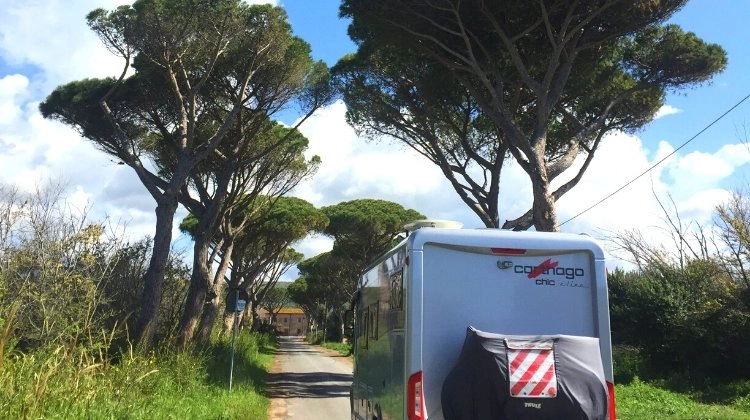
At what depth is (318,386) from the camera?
1986 cm

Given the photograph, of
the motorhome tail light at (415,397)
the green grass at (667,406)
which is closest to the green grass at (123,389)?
the motorhome tail light at (415,397)

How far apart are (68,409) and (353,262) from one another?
103ft

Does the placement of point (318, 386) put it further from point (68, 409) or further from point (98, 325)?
point (68, 409)

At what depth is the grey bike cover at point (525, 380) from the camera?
5047 millimetres

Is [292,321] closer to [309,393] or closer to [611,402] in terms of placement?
[309,393]

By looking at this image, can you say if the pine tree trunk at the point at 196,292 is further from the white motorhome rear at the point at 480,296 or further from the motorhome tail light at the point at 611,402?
the motorhome tail light at the point at 611,402

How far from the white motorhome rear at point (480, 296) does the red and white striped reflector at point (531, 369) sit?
18.1 inches

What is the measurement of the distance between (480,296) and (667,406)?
8.68 metres

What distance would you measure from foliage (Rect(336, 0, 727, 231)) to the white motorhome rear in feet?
23.1

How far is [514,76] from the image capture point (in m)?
16.3

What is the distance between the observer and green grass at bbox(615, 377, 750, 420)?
36.6 ft

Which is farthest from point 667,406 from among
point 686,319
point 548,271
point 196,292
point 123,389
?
point 196,292

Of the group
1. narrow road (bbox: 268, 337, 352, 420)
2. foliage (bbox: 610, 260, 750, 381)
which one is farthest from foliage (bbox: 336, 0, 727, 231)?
narrow road (bbox: 268, 337, 352, 420)

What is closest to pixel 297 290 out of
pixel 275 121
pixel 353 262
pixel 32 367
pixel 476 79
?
pixel 353 262
